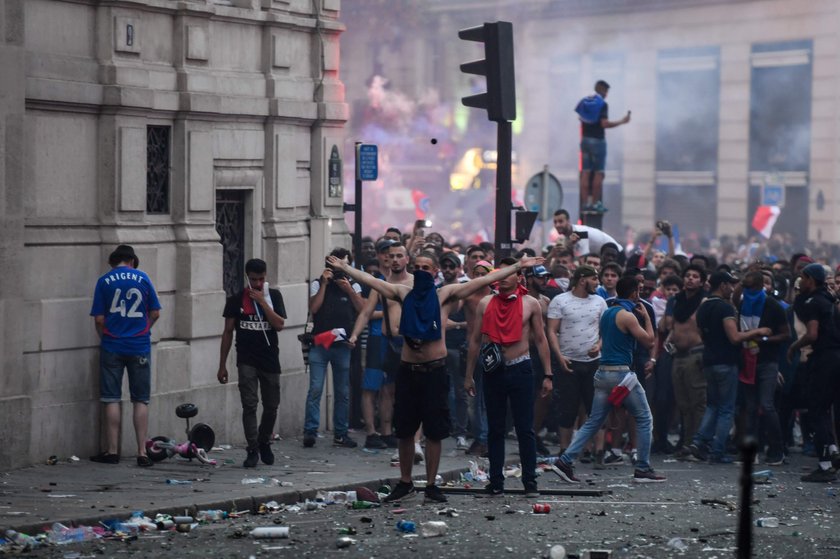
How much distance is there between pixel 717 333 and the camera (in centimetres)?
1444

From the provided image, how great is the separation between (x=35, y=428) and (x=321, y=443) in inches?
130

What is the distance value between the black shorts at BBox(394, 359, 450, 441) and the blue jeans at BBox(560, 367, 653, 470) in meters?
2.02

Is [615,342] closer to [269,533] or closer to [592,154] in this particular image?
[269,533]

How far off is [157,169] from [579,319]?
3.99 metres

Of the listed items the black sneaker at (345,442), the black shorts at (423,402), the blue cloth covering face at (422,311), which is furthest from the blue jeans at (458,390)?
the blue cloth covering face at (422,311)

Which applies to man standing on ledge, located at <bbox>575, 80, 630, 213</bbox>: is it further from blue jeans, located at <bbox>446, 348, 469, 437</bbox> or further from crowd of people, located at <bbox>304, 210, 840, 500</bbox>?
blue jeans, located at <bbox>446, 348, 469, 437</bbox>

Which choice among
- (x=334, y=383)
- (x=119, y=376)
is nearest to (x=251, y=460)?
(x=119, y=376)

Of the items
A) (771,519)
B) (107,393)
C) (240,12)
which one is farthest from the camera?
(240,12)

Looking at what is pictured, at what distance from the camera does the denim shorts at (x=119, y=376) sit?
12.7 m

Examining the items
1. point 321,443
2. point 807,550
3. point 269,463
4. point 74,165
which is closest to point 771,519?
point 807,550

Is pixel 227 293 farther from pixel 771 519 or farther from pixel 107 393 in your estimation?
pixel 771 519

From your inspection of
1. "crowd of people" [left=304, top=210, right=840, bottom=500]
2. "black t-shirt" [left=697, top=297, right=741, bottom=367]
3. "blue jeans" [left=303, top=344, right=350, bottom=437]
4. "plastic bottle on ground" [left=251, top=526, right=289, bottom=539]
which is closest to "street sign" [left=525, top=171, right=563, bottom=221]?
"crowd of people" [left=304, top=210, right=840, bottom=500]

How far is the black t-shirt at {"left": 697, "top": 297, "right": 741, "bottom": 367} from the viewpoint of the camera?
14.4 m

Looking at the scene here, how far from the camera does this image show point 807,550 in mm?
9570
